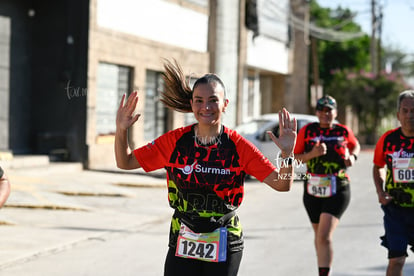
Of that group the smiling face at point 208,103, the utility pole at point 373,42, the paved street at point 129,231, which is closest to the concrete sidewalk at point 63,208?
the paved street at point 129,231

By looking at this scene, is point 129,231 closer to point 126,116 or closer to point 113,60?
point 126,116

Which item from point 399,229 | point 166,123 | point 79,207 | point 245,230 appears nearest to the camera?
point 399,229

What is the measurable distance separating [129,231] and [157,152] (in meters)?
6.02

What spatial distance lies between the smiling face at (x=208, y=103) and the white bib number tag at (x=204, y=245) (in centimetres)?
60

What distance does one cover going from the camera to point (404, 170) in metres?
5.48

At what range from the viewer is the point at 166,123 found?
76.3ft

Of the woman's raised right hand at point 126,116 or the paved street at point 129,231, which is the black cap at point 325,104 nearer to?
the paved street at point 129,231

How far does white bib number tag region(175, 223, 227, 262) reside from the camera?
12.6 feet

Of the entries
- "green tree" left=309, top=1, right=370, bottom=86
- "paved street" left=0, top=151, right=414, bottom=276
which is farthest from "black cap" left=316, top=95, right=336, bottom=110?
"green tree" left=309, top=1, right=370, bottom=86

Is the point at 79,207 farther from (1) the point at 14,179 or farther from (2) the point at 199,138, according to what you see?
(2) the point at 199,138

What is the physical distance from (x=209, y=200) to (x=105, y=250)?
4.76 m

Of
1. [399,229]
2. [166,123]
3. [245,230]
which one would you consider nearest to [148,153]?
[399,229]

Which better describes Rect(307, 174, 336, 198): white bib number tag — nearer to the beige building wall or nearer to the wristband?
the wristband

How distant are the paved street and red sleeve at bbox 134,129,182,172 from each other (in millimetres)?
3321
